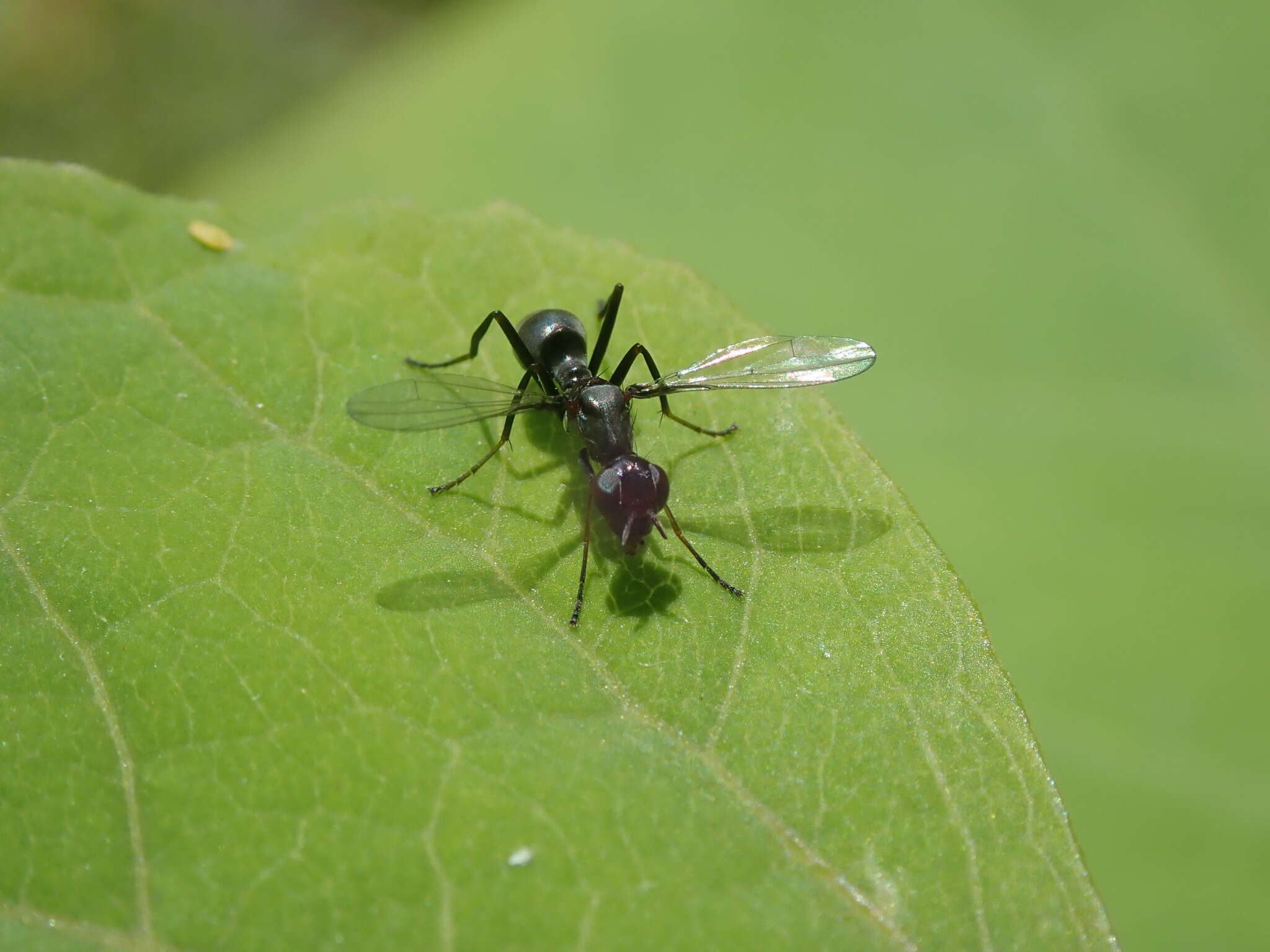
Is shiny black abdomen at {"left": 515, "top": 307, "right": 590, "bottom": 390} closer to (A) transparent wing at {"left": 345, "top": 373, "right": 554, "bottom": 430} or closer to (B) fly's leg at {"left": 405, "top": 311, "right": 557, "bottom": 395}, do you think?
(B) fly's leg at {"left": 405, "top": 311, "right": 557, "bottom": 395}

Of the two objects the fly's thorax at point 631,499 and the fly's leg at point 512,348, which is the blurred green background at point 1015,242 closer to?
the fly's leg at point 512,348

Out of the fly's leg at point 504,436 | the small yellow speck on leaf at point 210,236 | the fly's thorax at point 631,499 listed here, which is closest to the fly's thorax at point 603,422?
the fly's leg at point 504,436

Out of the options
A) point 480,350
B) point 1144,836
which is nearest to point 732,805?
point 480,350

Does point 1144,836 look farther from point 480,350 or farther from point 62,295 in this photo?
point 62,295

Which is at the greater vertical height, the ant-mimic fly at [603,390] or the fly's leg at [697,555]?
the ant-mimic fly at [603,390]

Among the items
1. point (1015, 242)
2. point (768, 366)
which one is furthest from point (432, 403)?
point (1015, 242)

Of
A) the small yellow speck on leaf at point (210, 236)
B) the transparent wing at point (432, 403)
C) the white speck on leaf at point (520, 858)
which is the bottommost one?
the white speck on leaf at point (520, 858)

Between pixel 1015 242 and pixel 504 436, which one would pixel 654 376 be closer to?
pixel 504 436
